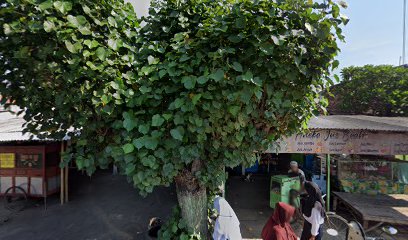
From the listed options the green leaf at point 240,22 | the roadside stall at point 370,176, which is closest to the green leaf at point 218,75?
the green leaf at point 240,22

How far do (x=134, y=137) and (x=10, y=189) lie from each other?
7.81 m

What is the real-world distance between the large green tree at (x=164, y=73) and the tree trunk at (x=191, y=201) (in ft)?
2.10

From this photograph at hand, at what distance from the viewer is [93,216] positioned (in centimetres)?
727

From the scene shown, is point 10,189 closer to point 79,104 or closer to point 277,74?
point 79,104

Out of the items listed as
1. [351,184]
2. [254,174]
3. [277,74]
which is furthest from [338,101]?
[277,74]

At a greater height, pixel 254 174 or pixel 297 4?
pixel 297 4

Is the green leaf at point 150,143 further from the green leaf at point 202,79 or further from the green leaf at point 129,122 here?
the green leaf at point 202,79

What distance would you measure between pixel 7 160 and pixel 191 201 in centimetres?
766

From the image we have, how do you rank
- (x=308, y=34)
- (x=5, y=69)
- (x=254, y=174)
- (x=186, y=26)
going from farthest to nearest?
1. (x=254, y=174)
2. (x=186, y=26)
3. (x=5, y=69)
4. (x=308, y=34)

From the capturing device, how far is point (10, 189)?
8.11m

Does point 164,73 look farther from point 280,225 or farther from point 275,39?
point 280,225

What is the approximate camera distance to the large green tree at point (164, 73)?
2.76 meters

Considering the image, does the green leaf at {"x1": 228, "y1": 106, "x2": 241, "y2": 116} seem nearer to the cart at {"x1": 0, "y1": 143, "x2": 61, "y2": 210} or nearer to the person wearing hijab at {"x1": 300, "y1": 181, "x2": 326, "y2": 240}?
the person wearing hijab at {"x1": 300, "y1": 181, "x2": 326, "y2": 240}

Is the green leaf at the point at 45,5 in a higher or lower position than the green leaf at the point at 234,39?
higher
